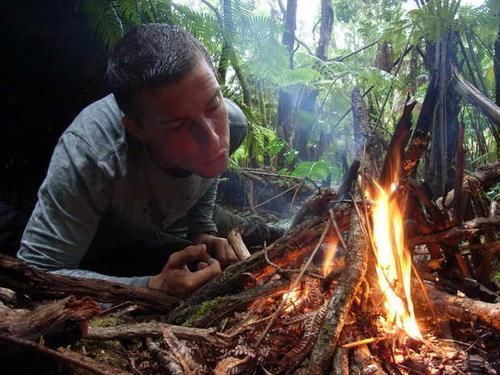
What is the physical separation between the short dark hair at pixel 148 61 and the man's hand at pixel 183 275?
0.75 meters

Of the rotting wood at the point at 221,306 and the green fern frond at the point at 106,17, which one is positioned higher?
the green fern frond at the point at 106,17

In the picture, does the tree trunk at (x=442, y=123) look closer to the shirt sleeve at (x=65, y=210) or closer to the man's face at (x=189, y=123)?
the man's face at (x=189, y=123)

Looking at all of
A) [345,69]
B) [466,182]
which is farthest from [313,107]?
[466,182]

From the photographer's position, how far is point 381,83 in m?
4.61

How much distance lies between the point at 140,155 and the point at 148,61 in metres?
0.58

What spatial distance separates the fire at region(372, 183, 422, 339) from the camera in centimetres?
131

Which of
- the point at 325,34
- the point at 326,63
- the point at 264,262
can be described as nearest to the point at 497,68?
the point at 326,63

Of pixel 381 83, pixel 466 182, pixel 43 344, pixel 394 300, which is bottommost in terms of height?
pixel 394 300

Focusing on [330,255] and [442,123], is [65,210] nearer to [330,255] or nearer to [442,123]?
[330,255]

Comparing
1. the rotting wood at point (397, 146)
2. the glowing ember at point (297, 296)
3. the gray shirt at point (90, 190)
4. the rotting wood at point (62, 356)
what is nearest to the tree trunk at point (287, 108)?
the gray shirt at point (90, 190)

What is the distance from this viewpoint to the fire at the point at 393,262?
1.31 m

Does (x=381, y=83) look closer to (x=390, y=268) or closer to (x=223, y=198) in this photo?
(x=223, y=198)

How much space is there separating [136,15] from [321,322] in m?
2.34

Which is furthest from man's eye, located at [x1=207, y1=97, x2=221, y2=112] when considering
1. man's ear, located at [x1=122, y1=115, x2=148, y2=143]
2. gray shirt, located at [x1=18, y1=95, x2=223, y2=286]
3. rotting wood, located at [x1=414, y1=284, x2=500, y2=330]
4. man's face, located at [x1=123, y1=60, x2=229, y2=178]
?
rotting wood, located at [x1=414, y1=284, x2=500, y2=330]
